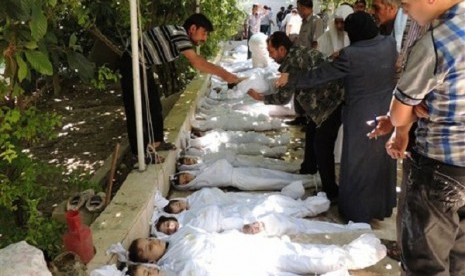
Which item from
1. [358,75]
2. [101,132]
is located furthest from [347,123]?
[101,132]

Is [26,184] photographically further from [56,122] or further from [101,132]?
[101,132]

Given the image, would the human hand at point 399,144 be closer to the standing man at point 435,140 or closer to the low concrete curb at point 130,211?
the standing man at point 435,140

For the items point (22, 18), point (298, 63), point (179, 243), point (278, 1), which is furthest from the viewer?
point (278, 1)

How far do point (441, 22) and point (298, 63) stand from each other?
2.03m

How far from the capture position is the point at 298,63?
376 centimetres

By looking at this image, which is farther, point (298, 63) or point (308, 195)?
point (308, 195)

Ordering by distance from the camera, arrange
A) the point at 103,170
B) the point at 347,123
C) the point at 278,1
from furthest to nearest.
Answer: the point at 278,1 < the point at 103,170 < the point at 347,123

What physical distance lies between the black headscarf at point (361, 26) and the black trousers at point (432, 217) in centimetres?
142

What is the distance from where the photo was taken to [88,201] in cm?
383

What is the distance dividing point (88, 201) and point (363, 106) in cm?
239

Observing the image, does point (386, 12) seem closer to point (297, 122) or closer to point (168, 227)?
point (168, 227)

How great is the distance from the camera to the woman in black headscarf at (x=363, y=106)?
10.5 feet

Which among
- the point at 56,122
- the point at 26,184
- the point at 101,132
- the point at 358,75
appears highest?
the point at 358,75

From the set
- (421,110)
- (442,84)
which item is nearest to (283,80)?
(421,110)
